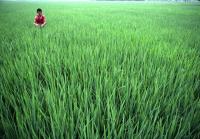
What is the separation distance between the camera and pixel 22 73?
1.16 metres

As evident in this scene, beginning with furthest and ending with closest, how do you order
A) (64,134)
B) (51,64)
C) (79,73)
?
(51,64) → (79,73) → (64,134)

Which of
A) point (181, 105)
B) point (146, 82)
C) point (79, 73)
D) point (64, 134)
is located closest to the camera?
point (64, 134)

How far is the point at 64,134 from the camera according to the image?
655 mm

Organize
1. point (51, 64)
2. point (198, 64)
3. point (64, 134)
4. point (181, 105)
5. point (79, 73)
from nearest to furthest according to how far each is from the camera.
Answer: point (64, 134)
point (181, 105)
point (79, 73)
point (51, 64)
point (198, 64)

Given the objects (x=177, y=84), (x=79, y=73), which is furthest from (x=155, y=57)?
(x=79, y=73)

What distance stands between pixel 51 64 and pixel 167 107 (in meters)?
0.86

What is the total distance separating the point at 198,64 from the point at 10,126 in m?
1.55

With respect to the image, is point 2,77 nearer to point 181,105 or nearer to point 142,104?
point 142,104

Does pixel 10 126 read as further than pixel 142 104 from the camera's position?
No

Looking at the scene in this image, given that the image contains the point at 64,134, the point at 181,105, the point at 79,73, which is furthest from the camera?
the point at 79,73

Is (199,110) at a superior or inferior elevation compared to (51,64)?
inferior

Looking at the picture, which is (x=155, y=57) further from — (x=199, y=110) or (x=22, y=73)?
(x=22, y=73)

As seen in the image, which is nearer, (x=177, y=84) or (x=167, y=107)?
(x=167, y=107)

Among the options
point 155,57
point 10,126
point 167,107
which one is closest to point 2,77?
point 10,126
